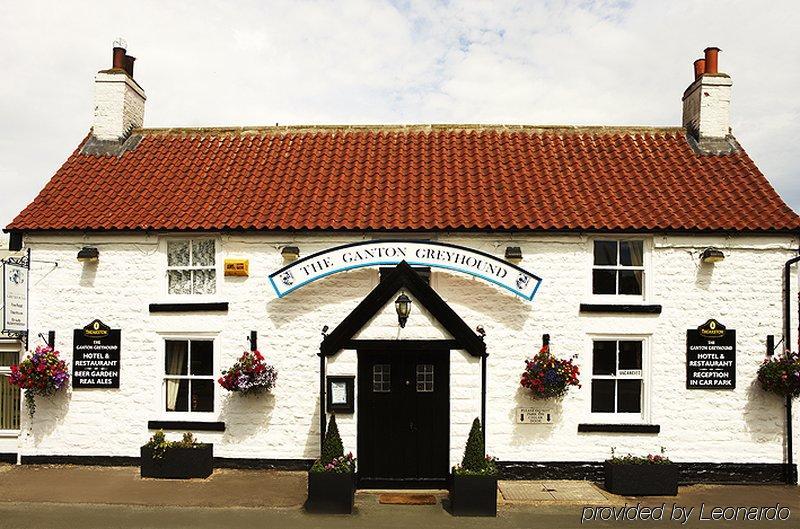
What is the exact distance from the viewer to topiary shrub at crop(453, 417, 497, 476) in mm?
9055

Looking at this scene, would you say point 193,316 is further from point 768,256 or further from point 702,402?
point 768,256

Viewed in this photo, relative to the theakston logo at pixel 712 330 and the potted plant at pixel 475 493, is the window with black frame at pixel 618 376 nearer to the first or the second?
the theakston logo at pixel 712 330

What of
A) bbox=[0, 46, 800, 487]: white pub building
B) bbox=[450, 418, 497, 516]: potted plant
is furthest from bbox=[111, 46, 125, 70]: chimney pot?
bbox=[450, 418, 497, 516]: potted plant

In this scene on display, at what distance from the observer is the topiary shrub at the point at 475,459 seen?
29.7 feet

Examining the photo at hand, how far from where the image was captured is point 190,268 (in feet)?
38.0

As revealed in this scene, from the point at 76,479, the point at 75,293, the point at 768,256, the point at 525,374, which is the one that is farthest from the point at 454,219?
the point at 76,479

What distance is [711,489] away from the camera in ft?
34.7

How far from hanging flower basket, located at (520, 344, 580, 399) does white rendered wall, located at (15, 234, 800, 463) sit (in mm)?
304

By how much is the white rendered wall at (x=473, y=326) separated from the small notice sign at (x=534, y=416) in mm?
119

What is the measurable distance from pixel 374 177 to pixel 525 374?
4905mm

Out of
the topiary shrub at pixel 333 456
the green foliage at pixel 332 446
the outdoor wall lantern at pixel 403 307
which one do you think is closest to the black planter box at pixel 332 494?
the topiary shrub at pixel 333 456

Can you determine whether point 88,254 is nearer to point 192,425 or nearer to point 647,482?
point 192,425

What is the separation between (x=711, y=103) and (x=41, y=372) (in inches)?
550

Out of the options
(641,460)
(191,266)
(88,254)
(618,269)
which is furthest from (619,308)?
(88,254)
